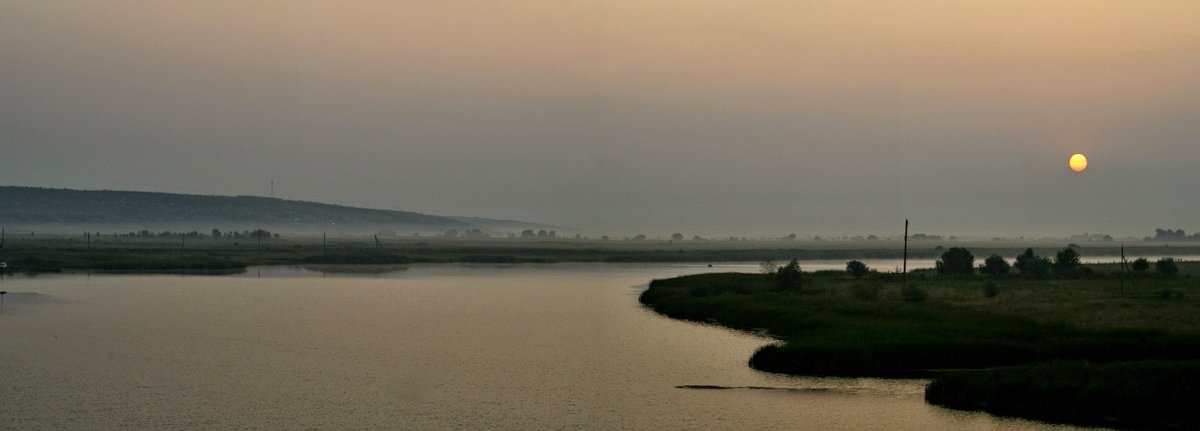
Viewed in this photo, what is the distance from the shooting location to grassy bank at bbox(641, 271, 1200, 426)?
108 feet

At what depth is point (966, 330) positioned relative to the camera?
147ft

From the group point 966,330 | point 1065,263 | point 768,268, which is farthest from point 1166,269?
point 966,330

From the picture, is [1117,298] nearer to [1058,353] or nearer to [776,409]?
[1058,353]

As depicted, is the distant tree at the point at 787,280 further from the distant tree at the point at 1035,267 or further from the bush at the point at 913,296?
the distant tree at the point at 1035,267

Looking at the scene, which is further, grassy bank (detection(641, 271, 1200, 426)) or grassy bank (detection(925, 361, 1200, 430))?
grassy bank (detection(641, 271, 1200, 426))

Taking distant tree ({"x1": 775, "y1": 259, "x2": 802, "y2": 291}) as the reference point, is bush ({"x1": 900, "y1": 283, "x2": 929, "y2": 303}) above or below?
below

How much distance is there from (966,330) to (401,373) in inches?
850

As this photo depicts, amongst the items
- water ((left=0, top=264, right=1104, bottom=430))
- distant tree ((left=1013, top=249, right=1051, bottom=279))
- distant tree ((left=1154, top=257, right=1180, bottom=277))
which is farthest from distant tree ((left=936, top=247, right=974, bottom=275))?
water ((left=0, top=264, right=1104, bottom=430))

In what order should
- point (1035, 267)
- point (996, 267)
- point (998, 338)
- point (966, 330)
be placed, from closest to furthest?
point (998, 338)
point (966, 330)
point (1035, 267)
point (996, 267)

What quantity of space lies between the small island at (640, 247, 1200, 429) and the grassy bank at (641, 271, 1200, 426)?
0.19ft

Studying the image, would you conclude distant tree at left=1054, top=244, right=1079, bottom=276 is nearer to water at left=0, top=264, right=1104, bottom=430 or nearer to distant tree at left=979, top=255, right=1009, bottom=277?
distant tree at left=979, top=255, right=1009, bottom=277

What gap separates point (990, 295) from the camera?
63.7 meters

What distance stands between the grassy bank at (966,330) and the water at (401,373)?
5.77 ft

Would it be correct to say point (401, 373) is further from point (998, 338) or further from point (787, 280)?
point (787, 280)
